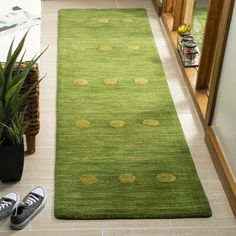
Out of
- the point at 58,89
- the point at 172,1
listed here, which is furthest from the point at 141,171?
the point at 172,1

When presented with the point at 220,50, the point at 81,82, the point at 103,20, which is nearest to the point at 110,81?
the point at 81,82

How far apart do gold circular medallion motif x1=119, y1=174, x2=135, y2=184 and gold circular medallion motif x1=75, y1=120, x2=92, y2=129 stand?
439 mm

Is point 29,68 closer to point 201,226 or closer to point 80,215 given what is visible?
point 80,215

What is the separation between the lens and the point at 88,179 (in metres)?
2.31

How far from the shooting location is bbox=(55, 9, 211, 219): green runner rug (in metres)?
2.20

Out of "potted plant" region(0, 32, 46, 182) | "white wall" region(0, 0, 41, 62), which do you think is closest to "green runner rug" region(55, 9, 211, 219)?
"potted plant" region(0, 32, 46, 182)

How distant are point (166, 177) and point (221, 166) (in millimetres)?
268

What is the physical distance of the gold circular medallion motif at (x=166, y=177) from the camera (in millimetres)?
2329

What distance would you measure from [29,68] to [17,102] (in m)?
0.16

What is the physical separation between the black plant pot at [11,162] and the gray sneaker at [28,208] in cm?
13

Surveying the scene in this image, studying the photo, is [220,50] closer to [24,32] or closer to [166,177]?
[166,177]

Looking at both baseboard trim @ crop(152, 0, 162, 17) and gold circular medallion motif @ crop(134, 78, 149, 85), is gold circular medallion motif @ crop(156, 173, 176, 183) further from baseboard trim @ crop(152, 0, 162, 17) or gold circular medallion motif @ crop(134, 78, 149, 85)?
baseboard trim @ crop(152, 0, 162, 17)

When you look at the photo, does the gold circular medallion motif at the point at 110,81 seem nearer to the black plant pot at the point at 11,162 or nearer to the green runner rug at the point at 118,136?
the green runner rug at the point at 118,136

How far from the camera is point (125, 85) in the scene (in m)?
3.05
